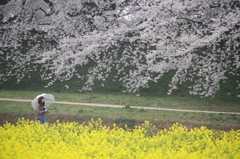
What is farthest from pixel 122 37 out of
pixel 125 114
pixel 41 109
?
pixel 41 109

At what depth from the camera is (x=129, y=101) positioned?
844 centimetres

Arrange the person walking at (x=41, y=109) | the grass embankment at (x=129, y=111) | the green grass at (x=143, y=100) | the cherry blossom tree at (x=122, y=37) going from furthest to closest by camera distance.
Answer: the green grass at (x=143, y=100) < the grass embankment at (x=129, y=111) < the person walking at (x=41, y=109) < the cherry blossom tree at (x=122, y=37)

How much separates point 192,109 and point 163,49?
229cm

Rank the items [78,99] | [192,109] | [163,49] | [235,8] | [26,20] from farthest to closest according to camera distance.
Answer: [26,20], [78,99], [192,109], [163,49], [235,8]

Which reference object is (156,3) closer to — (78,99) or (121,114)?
(121,114)

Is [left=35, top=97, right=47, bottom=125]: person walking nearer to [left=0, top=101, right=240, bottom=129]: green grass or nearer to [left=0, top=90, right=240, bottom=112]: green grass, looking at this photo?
[left=0, top=101, right=240, bottom=129]: green grass

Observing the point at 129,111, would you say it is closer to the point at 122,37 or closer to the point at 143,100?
the point at 143,100

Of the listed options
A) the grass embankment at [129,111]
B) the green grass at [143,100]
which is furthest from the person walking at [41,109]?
the green grass at [143,100]

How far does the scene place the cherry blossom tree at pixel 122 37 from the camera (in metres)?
5.86

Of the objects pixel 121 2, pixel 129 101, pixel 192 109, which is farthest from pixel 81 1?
pixel 192 109

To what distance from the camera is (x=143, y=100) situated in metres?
8.62

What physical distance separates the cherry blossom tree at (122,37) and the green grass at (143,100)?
1.00ft

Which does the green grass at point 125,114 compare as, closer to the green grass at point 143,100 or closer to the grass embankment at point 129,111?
the grass embankment at point 129,111

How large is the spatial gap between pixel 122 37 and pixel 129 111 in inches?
61.4
